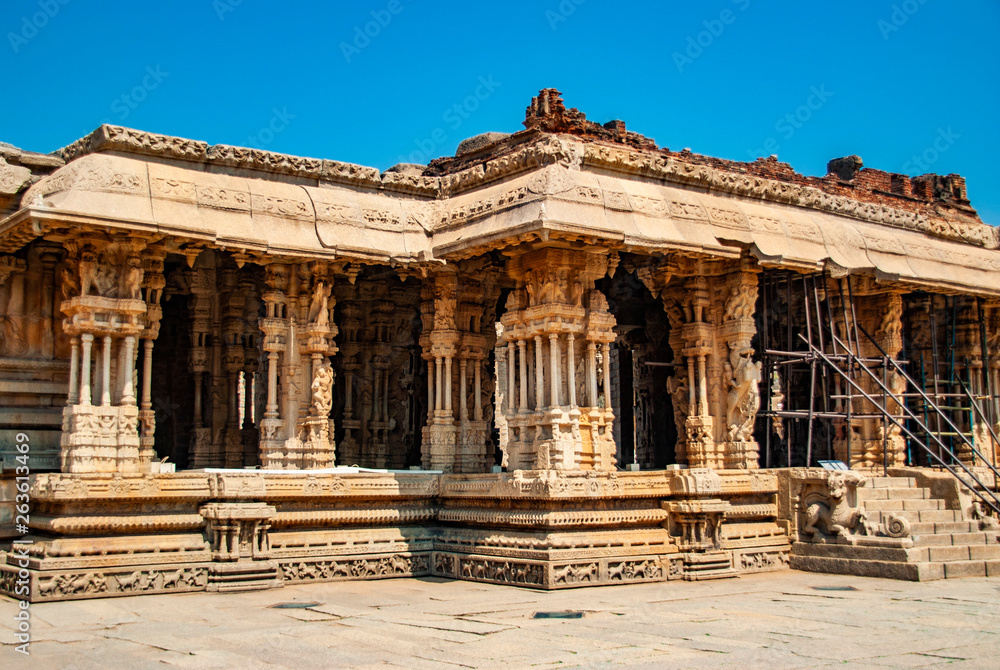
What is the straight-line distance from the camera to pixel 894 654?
845 cm

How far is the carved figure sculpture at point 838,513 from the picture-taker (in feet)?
47.1

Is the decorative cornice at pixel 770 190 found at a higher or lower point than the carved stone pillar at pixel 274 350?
higher

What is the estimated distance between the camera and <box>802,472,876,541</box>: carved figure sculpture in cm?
1437

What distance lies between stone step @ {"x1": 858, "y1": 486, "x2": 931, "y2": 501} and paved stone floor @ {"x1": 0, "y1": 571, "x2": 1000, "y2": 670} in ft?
7.42

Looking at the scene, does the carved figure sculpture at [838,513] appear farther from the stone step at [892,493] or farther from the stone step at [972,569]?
the stone step at [972,569]

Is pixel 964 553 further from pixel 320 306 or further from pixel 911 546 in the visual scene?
pixel 320 306

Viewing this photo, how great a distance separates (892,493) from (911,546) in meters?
2.12

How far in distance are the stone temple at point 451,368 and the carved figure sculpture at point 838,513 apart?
39 mm

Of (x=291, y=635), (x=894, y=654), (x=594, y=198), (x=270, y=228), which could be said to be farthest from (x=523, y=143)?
(x=894, y=654)

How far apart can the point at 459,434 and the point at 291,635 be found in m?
6.53

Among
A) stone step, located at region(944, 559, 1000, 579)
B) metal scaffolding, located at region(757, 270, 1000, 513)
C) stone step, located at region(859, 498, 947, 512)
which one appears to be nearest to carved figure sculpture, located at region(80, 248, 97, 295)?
metal scaffolding, located at region(757, 270, 1000, 513)

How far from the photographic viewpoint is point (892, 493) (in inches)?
619

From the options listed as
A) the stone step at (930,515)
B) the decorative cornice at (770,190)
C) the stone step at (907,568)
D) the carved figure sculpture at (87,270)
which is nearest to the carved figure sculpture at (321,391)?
the carved figure sculpture at (87,270)

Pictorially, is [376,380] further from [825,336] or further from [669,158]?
[825,336]
